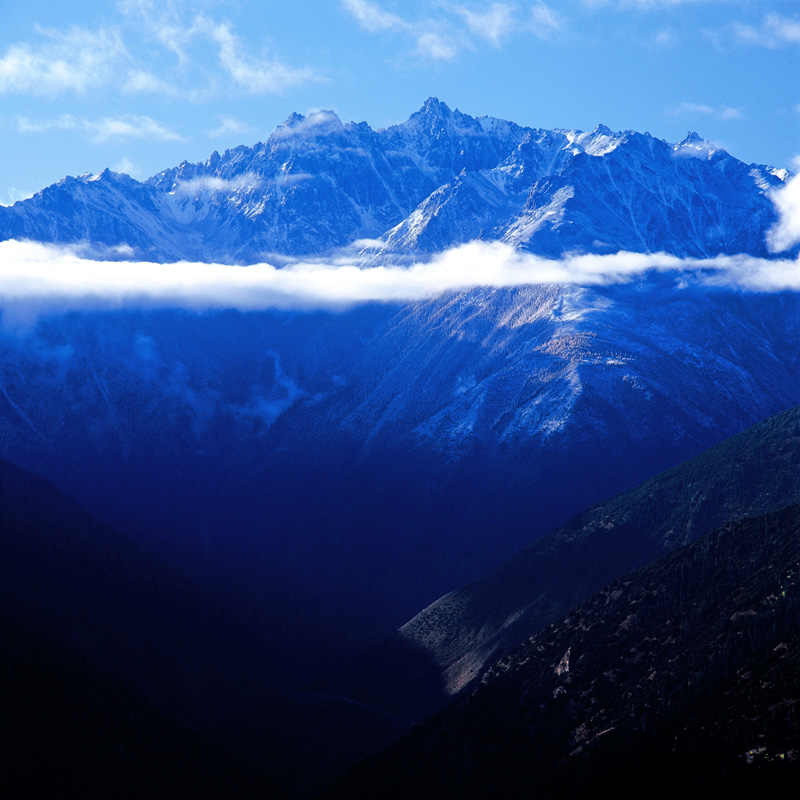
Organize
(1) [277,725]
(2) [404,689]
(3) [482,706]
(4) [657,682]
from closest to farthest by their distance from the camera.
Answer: (4) [657,682]
(3) [482,706]
(1) [277,725]
(2) [404,689]

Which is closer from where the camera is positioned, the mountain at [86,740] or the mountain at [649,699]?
the mountain at [649,699]

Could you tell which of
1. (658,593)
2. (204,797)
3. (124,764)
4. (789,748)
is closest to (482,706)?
(658,593)

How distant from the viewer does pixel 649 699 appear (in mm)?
122625

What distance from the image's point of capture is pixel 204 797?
138m

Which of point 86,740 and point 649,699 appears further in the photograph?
point 86,740

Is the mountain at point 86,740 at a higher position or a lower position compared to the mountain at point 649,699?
higher

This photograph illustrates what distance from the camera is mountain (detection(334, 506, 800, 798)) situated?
10231 centimetres

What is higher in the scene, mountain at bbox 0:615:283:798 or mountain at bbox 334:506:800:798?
mountain at bbox 0:615:283:798

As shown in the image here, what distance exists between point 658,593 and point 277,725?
254 feet

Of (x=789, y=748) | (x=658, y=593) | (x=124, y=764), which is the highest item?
(x=124, y=764)

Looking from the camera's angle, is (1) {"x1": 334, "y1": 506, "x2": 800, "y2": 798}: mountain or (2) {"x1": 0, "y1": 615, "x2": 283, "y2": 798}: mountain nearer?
(1) {"x1": 334, "y1": 506, "x2": 800, "y2": 798}: mountain

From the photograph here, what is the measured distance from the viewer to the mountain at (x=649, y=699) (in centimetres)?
10231

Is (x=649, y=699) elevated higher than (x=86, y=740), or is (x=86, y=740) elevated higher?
(x=86, y=740)

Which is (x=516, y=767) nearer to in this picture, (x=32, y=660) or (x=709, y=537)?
(x=709, y=537)
